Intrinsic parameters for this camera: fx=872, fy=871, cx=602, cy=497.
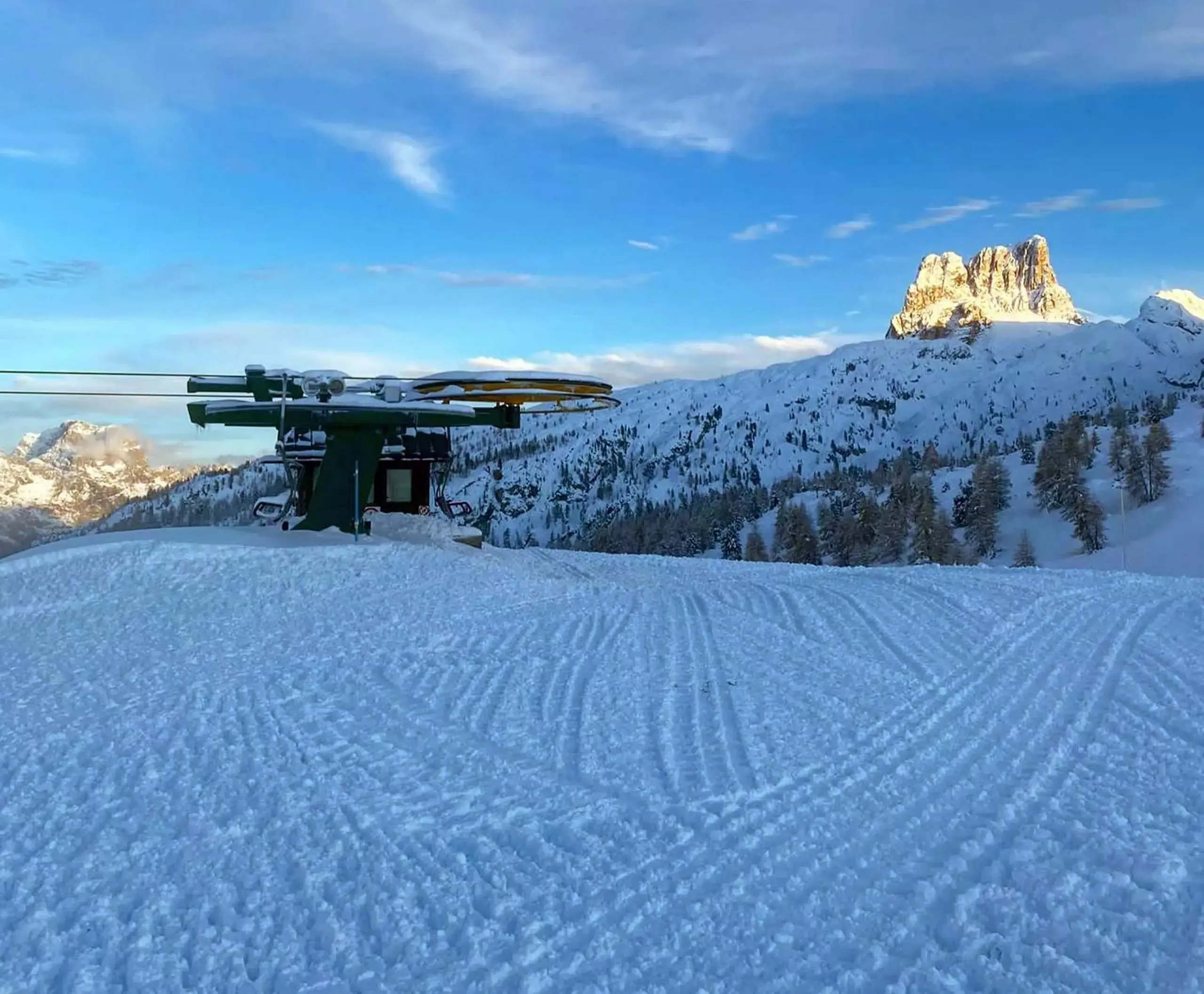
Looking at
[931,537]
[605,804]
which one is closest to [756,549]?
[931,537]

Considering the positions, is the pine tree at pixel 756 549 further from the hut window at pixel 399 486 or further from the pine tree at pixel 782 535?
the hut window at pixel 399 486

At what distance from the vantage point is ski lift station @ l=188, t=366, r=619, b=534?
17594 millimetres

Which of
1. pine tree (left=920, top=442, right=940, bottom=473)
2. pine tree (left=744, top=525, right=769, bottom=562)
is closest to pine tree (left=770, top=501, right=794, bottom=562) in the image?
pine tree (left=744, top=525, right=769, bottom=562)

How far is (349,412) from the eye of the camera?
18406 mm

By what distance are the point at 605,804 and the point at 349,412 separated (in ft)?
46.1

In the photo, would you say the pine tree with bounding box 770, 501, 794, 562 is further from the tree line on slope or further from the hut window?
the hut window

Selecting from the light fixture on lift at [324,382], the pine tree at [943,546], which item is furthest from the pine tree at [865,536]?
Answer: the light fixture on lift at [324,382]

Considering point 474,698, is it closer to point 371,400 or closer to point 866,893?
point 866,893

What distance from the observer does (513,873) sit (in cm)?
509

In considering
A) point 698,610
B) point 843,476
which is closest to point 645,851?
point 698,610

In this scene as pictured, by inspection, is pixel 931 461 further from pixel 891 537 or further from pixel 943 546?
pixel 943 546

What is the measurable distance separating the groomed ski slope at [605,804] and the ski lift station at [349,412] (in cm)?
650

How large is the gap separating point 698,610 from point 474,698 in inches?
216

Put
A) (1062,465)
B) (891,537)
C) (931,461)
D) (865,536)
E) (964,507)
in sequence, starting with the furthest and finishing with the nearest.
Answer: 1. (931,461)
2. (1062,465)
3. (964,507)
4. (865,536)
5. (891,537)
